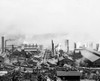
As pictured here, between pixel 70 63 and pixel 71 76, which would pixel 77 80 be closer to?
pixel 71 76

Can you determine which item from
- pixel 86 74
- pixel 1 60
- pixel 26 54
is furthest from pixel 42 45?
pixel 86 74

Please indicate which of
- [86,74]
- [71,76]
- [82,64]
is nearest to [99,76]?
[86,74]

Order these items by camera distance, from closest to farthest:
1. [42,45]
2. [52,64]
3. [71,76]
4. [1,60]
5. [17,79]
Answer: [17,79]
[71,76]
[52,64]
[1,60]
[42,45]

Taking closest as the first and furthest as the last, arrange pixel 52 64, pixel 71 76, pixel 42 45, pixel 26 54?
pixel 71 76, pixel 52 64, pixel 26 54, pixel 42 45

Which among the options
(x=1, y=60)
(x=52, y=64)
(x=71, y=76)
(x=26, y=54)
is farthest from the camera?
(x=26, y=54)

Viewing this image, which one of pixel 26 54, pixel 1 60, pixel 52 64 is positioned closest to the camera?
pixel 52 64

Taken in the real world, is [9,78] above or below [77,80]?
above

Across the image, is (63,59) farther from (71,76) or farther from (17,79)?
(17,79)

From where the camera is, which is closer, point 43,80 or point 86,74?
point 43,80

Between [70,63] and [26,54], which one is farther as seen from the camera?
[26,54]
